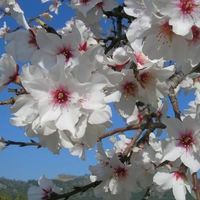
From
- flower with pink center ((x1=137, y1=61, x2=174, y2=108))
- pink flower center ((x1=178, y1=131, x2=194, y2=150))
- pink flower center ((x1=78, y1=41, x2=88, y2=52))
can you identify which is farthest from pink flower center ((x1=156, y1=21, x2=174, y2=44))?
pink flower center ((x1=178, y1=131, x2=194, y2=150))

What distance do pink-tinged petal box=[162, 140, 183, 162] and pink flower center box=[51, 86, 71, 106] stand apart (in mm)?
659

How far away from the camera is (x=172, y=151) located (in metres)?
2.01

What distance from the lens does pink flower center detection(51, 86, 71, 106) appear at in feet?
5.07

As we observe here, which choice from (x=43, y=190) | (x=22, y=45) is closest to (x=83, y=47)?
(x=22, y=45)

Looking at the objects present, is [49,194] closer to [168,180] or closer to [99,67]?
[168,180]

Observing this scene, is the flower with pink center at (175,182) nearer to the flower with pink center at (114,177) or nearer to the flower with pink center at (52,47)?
the flower with pink center at (114,177)

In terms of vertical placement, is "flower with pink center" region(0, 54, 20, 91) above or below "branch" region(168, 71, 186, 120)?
above

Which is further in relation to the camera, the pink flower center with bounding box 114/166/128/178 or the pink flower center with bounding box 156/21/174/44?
the pink flower center with bounding box 114/166/128/178

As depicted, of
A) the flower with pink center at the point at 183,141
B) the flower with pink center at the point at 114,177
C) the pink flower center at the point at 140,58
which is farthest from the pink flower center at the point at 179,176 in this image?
the pink flower center at the point at 140,58

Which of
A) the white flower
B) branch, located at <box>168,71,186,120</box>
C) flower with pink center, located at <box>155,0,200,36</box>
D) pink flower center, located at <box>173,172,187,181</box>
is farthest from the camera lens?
branch, located at <box>168,71,186,120</box>

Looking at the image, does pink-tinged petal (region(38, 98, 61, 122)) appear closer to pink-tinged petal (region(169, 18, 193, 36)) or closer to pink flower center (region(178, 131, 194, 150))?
pink-tinged petal (region(169, 18, 193, 36))

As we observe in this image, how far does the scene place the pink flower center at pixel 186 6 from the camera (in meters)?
1.50

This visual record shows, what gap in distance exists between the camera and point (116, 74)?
167 centimetres

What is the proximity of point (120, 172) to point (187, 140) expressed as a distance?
0.56 m
